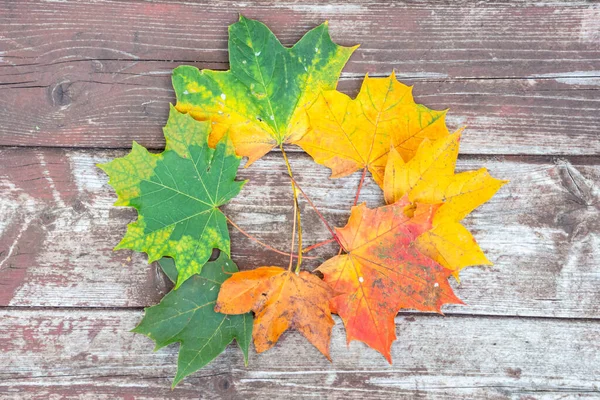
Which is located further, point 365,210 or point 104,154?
point 104,154

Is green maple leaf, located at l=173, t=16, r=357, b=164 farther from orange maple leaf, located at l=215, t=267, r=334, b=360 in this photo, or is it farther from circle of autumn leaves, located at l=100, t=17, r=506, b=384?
orange maple leaf, located at l=215, t=267, r=334, b=360

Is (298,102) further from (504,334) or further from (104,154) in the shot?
(504,334)

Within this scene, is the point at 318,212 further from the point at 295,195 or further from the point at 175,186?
the point at 175,186

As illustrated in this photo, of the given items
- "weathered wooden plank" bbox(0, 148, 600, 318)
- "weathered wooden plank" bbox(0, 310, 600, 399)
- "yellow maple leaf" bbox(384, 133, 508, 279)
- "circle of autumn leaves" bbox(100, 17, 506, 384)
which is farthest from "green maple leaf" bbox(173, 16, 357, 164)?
"weathered wooden plank" bbox(0, 310, 600, 399)

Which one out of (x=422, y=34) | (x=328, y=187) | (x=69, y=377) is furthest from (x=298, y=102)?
(x=69, y=377)

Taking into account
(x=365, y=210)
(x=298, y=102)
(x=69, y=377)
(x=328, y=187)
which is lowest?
(x=69, y=377)

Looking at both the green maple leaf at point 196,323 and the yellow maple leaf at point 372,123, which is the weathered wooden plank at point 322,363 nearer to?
the green maple leaf at point 196,323
